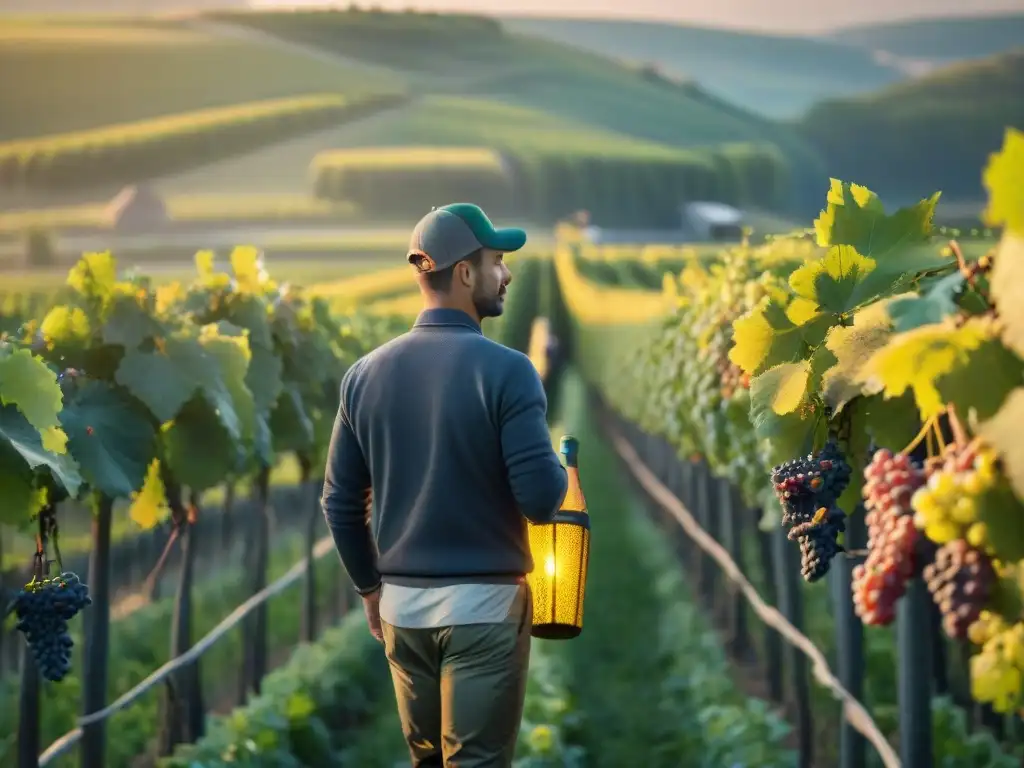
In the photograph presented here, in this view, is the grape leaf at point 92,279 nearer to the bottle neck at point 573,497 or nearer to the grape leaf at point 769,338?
the bottle neck at point 573,497

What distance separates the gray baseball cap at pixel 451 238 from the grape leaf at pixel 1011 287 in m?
1.95

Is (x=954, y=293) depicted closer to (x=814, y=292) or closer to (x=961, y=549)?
(x=961, y=549)

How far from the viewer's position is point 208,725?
313 inches

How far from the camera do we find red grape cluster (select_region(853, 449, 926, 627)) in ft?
6.88

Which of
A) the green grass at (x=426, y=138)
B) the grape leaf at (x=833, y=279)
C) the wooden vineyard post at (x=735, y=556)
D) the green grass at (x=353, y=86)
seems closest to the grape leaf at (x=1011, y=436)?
the grape leaf at (x=833, y=279)

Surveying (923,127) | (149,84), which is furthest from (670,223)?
(149,84)

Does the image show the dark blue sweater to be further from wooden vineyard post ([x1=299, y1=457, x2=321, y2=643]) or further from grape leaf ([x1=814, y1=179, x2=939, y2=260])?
wooden vineyard post ([x1=299, y1=457, x2=321, y2=643])

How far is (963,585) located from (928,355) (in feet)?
0.96

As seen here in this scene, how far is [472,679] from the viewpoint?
370 centimetres

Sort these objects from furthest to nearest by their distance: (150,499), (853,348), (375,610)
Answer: (150,499)
(375,610)
(853,348)

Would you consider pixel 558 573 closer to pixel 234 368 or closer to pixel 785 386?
pixel 785 386

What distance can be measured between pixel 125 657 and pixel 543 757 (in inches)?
175

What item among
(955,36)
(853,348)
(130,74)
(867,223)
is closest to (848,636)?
(867,223)

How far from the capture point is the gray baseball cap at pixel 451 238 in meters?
3.78
